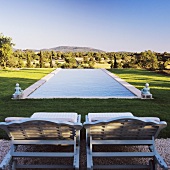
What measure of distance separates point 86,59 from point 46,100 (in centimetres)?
1955

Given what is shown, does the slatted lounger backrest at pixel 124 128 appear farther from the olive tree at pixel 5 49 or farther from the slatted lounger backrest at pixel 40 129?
the olive tree at pixel 5 49

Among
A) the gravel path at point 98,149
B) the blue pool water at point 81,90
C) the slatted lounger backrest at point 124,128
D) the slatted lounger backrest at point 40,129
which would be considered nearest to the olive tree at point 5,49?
the blue pool water at point 81,90

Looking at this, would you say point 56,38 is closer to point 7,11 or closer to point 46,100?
point 7,11

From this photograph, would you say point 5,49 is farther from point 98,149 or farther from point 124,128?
point 124,128

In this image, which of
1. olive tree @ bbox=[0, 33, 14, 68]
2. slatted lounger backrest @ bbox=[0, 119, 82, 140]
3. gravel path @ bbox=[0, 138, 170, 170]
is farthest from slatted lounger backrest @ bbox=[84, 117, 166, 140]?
olive tree @ bbox=[0, 33, 14, 68]

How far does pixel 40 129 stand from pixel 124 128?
3.02 ft

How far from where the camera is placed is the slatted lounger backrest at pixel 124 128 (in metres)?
2.53

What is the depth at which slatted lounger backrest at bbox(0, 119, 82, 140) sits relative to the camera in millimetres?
2504

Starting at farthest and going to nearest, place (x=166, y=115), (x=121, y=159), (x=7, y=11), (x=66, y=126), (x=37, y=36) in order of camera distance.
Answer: (x=37, y=36) → (x=7, y=11) → (x=166, y=115) → (x=121, y=159) → (x=66, y=126)

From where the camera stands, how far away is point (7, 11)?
77.2 feet

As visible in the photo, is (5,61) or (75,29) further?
(75,29)

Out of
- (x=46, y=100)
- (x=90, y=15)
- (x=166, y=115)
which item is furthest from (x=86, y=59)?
(x=166, y=115)

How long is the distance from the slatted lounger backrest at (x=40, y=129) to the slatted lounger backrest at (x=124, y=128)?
0.21 metres

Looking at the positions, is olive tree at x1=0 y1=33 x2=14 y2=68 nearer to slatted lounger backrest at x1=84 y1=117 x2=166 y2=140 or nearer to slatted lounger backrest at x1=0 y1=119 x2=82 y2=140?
slatted lounger backrest at x1=0 y1=119 x2=82 y2=140
